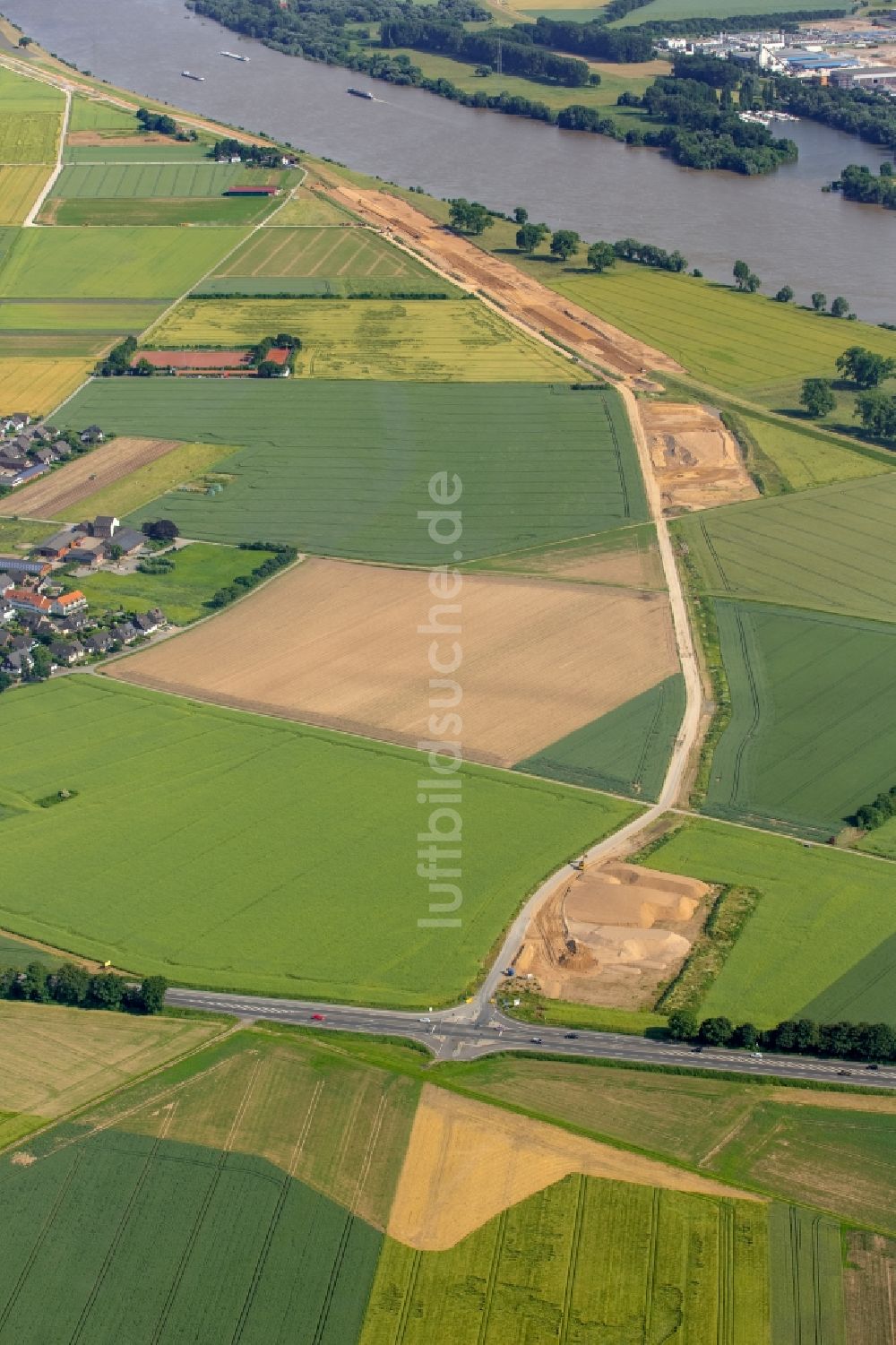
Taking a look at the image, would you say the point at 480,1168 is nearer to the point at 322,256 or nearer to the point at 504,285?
the point at 504,285

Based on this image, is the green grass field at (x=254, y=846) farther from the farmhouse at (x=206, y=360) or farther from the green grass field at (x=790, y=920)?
the farmhouse at (x=206, y=360)

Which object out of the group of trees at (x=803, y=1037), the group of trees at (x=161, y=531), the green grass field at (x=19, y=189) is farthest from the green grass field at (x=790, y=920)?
the green grass field at (x=19, y=189)

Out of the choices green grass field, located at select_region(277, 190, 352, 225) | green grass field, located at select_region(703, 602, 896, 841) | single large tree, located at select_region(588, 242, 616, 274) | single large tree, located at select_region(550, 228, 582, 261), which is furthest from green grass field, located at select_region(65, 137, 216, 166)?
green grass field, located at select_region(703, 602, 896, 841)

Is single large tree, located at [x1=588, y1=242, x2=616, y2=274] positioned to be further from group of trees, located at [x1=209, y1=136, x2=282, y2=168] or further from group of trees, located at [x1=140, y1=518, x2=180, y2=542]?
group of trees, located at [x1=140, y1=518, x2=180, y2=542]

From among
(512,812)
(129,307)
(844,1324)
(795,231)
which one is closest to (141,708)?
(512,812)

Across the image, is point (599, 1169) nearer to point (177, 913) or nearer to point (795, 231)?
point (177, 913)

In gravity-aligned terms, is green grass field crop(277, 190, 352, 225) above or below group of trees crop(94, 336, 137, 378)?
above

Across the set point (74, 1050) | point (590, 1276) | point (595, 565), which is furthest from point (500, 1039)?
point (595, 565)
